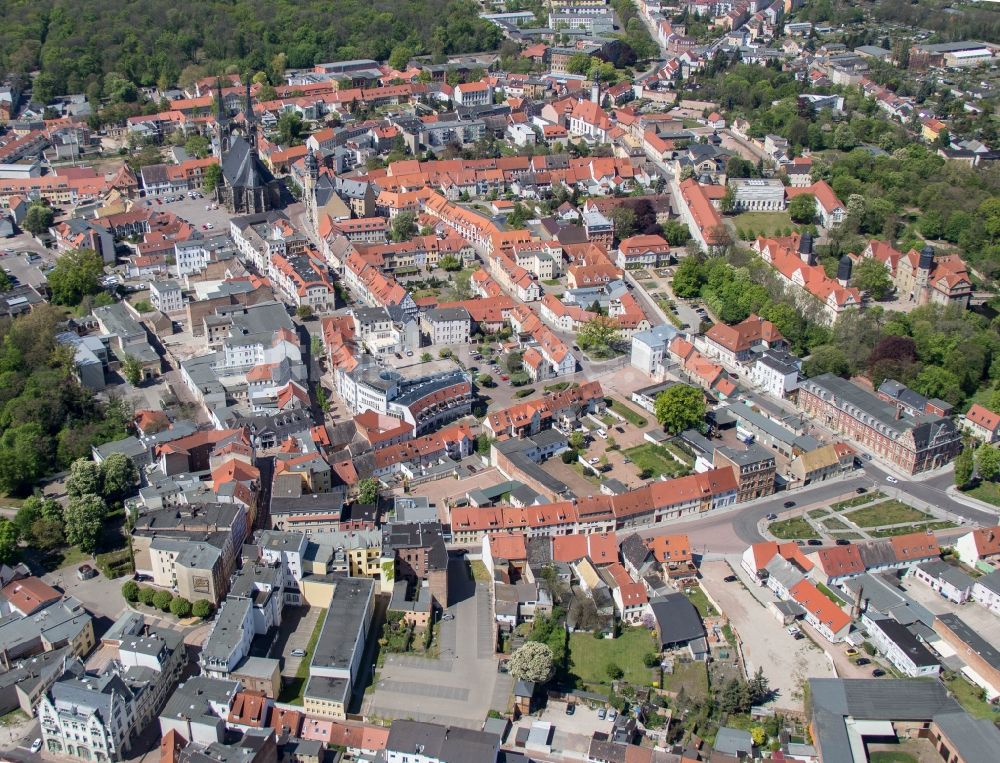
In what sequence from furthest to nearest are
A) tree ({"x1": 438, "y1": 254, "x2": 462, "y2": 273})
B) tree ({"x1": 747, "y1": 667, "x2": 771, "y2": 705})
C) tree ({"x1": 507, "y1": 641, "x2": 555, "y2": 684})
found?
1. tree ({"x1": 438, "y1": 254, "x2": 462, "y2": 273})
2. tree ({"x1": 507, "y1": 641, "x2": 555, "y2": 684})
3. tree ({"x1": 747, "y1": 667, "x2": 771, "y2": 705})

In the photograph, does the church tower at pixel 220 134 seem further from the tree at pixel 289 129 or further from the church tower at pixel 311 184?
the church tower at pixel 311 184

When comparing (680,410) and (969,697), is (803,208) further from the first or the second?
(969,697)

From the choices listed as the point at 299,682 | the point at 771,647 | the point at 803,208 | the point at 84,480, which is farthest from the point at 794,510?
the point at 803,208

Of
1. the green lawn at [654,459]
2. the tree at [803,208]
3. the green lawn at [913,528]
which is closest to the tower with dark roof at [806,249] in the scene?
the tree at [803,208]

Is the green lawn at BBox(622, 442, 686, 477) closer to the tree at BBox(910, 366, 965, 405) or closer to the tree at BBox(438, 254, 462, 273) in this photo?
the tree at BBox(910, 366, 965, 405)

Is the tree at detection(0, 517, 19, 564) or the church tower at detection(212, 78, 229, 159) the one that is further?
the church tower at detection(212, 78, 229, 159)

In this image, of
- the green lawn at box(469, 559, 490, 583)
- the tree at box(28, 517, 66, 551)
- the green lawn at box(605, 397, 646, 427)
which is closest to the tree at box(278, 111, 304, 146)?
the green lawn at box(605, 397, 646, 427)
